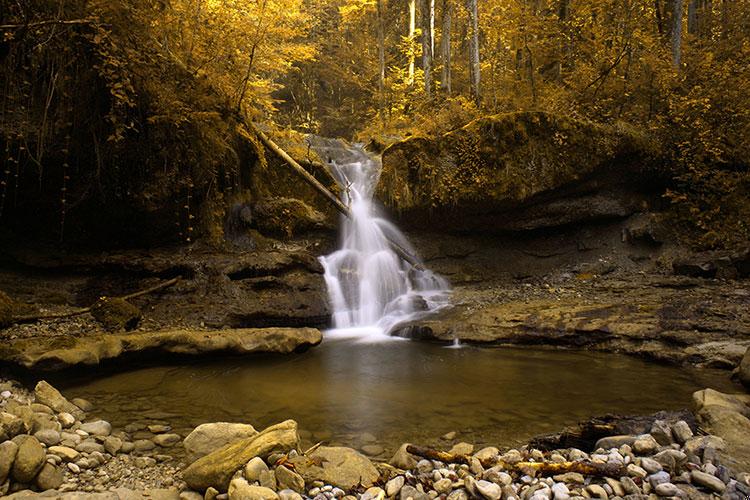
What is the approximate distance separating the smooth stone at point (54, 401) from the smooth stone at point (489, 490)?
4.01 meters

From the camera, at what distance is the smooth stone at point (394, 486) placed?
9.87ft

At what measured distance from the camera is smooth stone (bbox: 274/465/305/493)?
3000 millimetres

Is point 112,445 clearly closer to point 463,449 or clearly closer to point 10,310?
point 463,449

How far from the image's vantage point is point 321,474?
10.3 ft

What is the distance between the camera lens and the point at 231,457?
10.3ft

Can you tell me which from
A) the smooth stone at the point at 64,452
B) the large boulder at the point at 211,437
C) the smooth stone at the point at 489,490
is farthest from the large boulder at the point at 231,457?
the smooth stone at the point at 489,490

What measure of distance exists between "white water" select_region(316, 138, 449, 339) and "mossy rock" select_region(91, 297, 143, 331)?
148 inches

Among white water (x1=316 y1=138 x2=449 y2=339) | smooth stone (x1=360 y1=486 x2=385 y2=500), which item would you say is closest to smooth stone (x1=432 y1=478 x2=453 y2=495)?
smooth stone (x1=360 y1=486 x2=385 y2=500)

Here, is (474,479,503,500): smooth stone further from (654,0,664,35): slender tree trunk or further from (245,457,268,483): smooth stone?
(654,0,664,35): slender tree trunk

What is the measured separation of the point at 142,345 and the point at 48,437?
9.50 ft

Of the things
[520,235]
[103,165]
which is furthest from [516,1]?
[103,165]

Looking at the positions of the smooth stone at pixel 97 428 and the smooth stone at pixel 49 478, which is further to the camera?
the smooth stone at pixel 97 428

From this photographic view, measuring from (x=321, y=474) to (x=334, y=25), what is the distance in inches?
1093

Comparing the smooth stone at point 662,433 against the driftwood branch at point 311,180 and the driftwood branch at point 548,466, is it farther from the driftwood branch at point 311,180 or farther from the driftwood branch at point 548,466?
the driftwood branch at point 311,180
